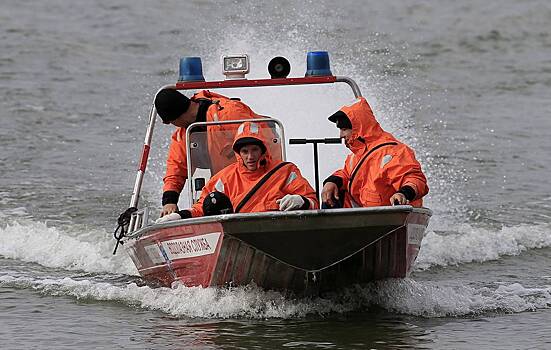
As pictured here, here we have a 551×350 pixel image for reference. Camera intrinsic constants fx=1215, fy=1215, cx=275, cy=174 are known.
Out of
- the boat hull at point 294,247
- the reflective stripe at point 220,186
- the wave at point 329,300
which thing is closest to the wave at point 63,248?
the wave at point 329,300

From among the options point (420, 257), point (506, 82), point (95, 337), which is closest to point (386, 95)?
point (506, 82)

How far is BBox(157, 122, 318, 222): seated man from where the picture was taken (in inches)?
303

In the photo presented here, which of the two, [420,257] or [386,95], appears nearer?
[420,257]

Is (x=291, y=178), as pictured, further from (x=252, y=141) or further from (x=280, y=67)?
(x=280, y=67)

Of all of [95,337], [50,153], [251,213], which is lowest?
[95,337]

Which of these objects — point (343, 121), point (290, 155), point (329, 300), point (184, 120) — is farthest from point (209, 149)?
point (290, 155)

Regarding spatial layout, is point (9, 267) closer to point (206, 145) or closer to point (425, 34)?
point (206, 145)

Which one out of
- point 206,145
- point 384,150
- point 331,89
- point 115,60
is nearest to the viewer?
point 384,150

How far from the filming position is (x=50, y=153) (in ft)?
50.4

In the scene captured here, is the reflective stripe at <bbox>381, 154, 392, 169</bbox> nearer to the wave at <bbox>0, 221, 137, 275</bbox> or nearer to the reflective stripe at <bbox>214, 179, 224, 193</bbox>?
the reflective stripe at <bbox>214, 179, 224, 193</bbox>

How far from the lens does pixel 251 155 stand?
7.74m

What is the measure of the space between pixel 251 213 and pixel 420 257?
141 inches

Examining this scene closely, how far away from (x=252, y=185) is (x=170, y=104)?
117cm

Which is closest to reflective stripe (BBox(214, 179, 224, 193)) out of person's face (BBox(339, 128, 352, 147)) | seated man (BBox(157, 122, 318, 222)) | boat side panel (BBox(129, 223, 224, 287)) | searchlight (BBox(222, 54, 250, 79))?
seated man (BBox(157, 122, 318, 222))
